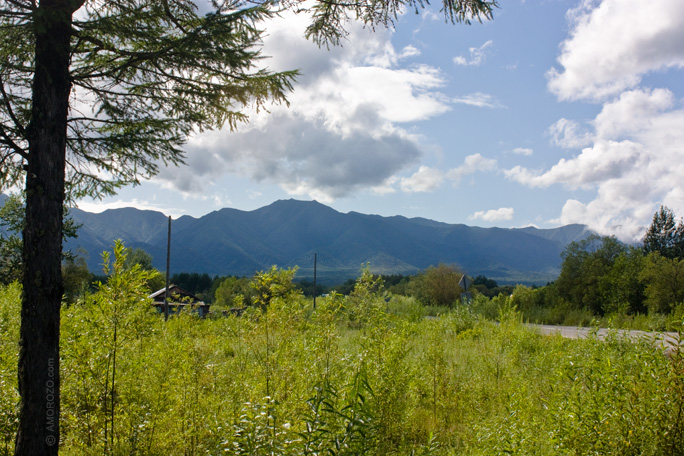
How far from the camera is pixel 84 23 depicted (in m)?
3.99

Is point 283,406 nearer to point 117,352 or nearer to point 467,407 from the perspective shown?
point 117,352

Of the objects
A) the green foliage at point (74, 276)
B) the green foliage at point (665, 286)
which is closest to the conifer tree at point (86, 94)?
the green foliage at point (665, 286)

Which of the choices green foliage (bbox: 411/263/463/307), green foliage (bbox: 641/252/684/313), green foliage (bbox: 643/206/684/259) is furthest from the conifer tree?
green foliage (bbox: 643/206/684/259)

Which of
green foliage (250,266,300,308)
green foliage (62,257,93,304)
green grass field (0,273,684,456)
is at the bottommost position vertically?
green foliage (62,257,93,304)

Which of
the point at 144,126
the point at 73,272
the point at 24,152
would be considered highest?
the point at 144,126

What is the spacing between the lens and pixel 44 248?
3936 mm

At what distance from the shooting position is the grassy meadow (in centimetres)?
360

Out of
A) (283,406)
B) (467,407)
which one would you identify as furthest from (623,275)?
(283,406)

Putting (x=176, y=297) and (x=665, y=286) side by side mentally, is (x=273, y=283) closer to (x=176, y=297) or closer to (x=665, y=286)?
(x=176, y=297)

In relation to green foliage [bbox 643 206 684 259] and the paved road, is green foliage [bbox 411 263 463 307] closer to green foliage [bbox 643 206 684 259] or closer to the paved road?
the paved road

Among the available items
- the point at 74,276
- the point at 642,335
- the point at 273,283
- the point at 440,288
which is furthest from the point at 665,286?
the point at 74,276

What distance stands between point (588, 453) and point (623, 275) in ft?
75.3

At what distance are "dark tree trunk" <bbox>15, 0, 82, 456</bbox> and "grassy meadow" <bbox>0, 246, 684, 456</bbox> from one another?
589 mm

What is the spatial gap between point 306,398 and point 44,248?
2.80 metres
